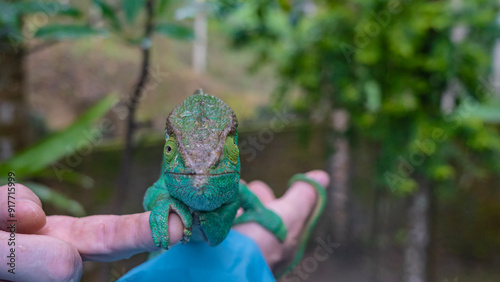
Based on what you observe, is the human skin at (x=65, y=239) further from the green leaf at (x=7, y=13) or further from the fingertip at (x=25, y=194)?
the green leaf at (x=7, y=13)

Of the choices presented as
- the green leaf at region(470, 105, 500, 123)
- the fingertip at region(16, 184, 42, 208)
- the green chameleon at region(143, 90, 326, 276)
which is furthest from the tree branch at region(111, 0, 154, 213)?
the green leaf at region(470, 105, 500, 123)

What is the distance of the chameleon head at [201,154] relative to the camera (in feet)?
1.53

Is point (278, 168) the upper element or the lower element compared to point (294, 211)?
lower

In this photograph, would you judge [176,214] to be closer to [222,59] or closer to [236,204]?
[236,204]

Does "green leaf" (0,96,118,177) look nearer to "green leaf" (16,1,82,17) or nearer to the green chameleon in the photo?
"green leaf" (16,1,82,17)

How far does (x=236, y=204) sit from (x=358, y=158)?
1.63 meters

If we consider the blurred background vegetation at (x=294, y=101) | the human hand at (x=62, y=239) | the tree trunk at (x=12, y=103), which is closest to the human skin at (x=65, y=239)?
the human hand at (x=62, y=239)

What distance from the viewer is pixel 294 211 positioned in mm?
970

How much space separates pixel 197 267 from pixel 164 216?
0.14 meters

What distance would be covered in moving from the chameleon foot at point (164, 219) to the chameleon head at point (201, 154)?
0.01 metres

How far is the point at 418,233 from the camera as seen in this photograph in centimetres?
174

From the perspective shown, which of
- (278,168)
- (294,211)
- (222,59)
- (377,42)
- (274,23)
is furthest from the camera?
(222,59)

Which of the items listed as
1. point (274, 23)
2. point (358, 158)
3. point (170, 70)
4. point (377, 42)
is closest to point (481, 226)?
point (358, 158)

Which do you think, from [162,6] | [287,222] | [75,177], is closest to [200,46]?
[162,6]
